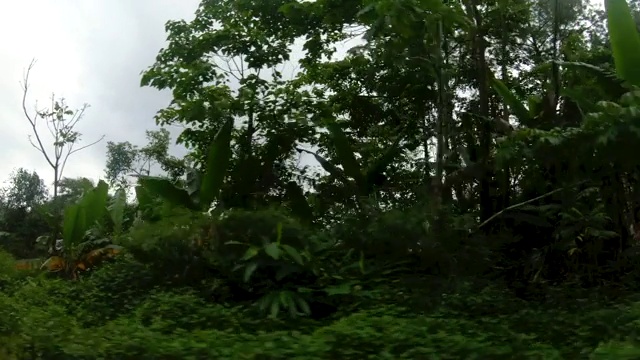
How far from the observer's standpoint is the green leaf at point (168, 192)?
9.02m

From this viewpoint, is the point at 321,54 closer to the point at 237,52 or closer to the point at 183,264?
the point at 237,52

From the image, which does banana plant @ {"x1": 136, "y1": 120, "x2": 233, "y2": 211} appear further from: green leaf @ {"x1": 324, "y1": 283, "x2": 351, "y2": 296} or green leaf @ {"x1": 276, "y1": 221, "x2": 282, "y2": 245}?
green leaf @ {"x1": 324, "y1": 283, "x2": 351, "y2": 296}

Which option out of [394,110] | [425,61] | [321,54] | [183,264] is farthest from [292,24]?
[183,264]

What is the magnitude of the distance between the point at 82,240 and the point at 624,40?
8188mm

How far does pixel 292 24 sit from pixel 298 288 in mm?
5206

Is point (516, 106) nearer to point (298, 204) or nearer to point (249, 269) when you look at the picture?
point (298, 204)

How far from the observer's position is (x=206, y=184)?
8.86m

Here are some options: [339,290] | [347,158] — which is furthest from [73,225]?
[339,290]

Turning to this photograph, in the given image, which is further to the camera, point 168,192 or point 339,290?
point 168,192

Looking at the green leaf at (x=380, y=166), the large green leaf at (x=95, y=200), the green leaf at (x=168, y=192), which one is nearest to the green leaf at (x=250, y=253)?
the green leaf at (x=168, y=192)

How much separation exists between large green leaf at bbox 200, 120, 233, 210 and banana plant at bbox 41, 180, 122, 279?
1.46m

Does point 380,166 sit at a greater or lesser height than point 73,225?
greater

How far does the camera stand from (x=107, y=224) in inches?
492

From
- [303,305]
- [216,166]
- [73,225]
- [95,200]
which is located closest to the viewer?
[303,305]
